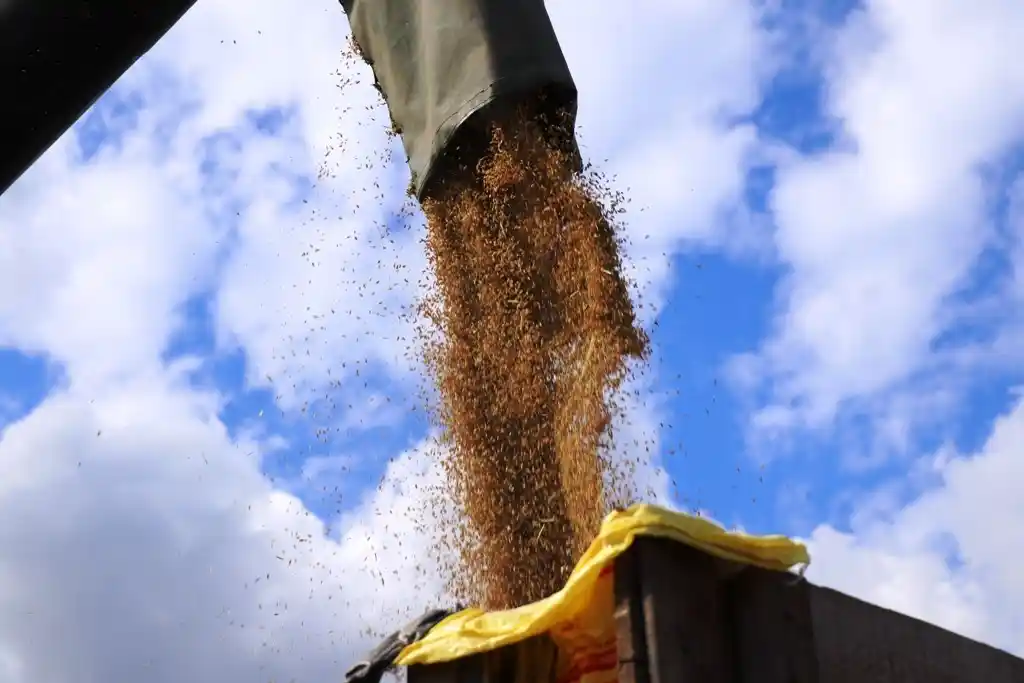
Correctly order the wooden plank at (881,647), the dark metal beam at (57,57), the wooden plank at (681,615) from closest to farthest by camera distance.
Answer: the wooden plank at (681,615) → the wooden plank at (881,647) → the dark metal beam at (57,57)

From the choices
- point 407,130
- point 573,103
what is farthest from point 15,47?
point 573,103

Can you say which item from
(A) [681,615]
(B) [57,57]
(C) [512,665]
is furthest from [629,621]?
(B) [57,57]

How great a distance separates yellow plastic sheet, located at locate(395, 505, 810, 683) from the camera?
1917mm

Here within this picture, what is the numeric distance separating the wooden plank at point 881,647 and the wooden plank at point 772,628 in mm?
74

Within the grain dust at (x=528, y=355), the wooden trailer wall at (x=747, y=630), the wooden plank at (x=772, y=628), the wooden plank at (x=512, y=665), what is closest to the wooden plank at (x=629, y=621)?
the wooden trailer wall at (x=747, y=630)

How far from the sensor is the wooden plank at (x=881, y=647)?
201 centimetres

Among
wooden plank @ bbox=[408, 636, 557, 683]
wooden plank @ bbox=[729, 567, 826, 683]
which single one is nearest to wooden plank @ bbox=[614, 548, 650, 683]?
wooden plank @ bbox=[729, 567, 826, 683]

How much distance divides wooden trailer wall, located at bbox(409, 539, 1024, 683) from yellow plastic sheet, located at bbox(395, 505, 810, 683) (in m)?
0.03

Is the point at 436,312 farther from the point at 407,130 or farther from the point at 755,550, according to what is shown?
the point at 755,550

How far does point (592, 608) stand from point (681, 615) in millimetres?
243

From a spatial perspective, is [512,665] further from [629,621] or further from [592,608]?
[629,621]

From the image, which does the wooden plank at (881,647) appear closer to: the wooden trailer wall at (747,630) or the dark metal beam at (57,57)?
the wooden trailer wall at (747,630)

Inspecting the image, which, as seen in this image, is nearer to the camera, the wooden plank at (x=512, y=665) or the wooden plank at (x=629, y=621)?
the wooden plank at (x=629, y=621)

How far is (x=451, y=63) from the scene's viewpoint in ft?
12.7
